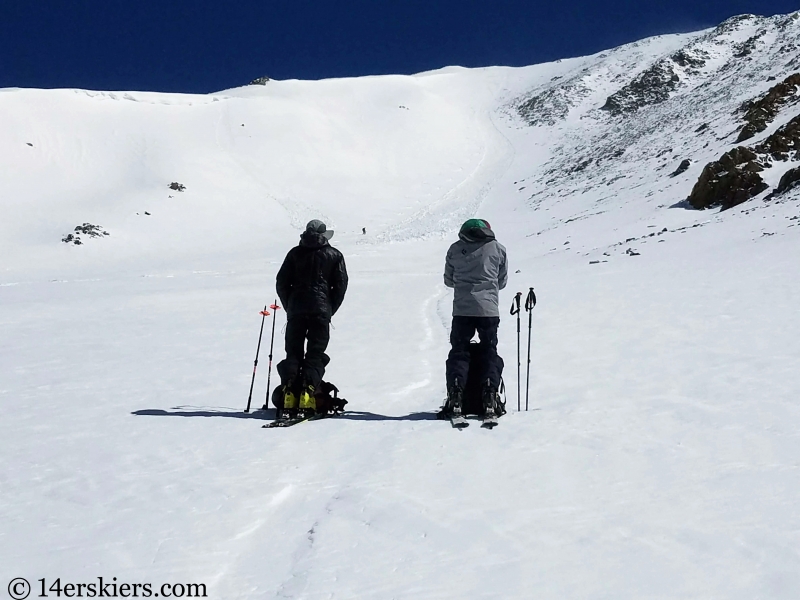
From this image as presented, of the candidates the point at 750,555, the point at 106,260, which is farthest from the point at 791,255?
the point at 106,260

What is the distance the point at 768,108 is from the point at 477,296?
4485cm

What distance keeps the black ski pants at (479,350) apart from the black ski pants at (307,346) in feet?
4.02

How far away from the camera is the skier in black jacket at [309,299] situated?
21.7 ft

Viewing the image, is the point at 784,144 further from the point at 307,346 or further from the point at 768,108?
the point at 307,346

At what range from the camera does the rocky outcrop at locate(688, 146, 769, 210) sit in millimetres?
32594

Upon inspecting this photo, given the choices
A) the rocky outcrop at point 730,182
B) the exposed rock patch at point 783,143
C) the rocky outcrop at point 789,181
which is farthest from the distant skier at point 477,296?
the exposed rock patch at point 783,143

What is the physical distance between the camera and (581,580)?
3.17 meters

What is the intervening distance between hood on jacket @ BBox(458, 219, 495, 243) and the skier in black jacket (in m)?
1.24

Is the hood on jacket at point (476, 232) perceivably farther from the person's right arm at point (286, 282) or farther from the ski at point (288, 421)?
the ski at point (288, 421)

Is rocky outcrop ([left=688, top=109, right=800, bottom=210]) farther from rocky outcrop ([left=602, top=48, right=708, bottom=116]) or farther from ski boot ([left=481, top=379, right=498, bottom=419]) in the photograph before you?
rocky outcrop ([left=602, top=48, right=708, bottom=116])

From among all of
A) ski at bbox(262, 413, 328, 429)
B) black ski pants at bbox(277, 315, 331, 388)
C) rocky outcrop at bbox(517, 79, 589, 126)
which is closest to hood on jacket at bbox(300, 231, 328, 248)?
black ski pants at bbox(277, 315, 331, 388)

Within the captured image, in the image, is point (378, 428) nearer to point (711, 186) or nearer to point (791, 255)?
point (791, 255)

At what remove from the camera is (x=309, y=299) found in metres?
6.64

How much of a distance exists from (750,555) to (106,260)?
3760 centimetres
